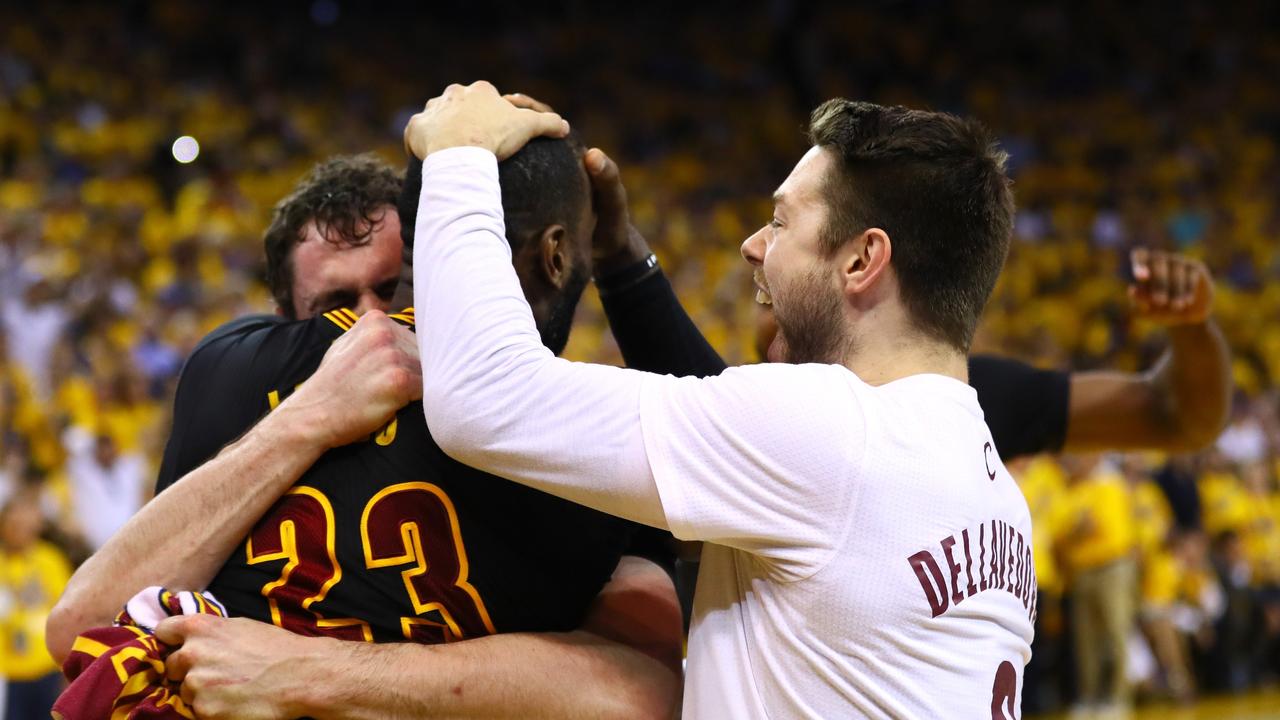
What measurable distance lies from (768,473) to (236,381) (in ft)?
3.19

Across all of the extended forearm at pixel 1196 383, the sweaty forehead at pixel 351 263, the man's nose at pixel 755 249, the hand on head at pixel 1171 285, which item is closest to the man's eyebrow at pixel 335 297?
the sweaty forehead at pixel 351 263

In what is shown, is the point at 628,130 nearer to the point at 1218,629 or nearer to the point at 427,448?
the point at 1218,629

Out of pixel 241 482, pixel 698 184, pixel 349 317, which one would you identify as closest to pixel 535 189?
pixel 349 317

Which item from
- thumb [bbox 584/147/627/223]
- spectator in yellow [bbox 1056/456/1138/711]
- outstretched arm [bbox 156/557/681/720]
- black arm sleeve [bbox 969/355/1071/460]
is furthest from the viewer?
spectator in yellow [bbox 1056/456/1138/711]

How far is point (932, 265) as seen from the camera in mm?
2104

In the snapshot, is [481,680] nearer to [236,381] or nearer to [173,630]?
[173,630]

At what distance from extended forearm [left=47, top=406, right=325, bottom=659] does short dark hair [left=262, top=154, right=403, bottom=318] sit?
1.75ft

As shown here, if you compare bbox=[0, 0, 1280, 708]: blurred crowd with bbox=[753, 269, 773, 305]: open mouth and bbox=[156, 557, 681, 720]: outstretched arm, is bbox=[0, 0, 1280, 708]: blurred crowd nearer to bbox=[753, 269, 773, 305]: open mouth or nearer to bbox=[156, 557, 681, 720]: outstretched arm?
bbox=[753, 269, 773, 305]: open mouth

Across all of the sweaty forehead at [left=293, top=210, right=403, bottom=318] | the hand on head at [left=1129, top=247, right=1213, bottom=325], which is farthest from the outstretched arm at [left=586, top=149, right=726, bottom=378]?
the hand on head at [left=1129, top=247, right=1213, bottom=325]

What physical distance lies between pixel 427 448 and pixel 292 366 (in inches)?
A: 13.3

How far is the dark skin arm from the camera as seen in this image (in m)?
3.53

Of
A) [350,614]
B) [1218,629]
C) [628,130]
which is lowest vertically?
[1218,629]

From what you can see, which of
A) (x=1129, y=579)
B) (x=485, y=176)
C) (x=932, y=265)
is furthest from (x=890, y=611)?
(x=1129, y=579)

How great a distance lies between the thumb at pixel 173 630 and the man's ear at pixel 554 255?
77cm
